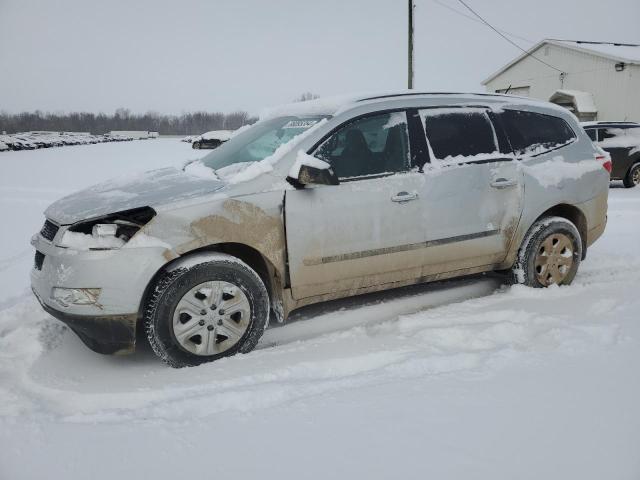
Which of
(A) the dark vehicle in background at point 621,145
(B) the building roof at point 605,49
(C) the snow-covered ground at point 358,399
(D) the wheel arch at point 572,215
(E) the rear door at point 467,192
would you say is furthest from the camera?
(B) the building roof at point 605,49

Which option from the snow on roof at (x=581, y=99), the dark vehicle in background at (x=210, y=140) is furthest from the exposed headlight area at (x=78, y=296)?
the snow on roof at (x=581, y=99)

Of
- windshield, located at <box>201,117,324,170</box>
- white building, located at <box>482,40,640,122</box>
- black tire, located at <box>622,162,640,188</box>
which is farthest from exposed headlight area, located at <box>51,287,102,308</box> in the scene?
white building, located at <box>482,40,640,122</box>

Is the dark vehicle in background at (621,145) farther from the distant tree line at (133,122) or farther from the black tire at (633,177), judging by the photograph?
the distant tree line at (133,122)

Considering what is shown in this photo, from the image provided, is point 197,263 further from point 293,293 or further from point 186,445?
point 186,445

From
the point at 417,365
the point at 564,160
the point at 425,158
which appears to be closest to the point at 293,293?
the point at 417,365

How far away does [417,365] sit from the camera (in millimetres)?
2877

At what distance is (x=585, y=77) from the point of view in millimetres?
25078

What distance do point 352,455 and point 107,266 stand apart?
5.74 ft

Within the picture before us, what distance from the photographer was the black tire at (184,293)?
9.52 ft

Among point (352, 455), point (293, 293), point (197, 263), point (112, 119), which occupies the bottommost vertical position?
point (352, 455)

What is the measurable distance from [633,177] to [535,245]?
1004 centimetres

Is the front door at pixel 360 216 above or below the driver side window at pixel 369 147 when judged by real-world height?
below

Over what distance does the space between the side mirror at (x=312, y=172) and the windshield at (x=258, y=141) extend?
0.40 meters

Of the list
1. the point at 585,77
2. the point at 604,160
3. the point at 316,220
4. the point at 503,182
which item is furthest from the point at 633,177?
the point at 585,77
